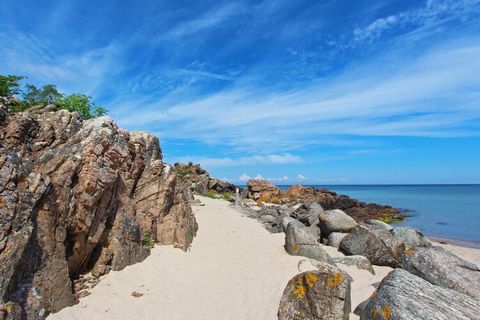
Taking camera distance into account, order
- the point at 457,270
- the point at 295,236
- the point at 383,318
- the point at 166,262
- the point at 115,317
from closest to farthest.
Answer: the point at 383,318, the point at 115,317, the point at 457,270, the point at 166,262, the point at 295,236

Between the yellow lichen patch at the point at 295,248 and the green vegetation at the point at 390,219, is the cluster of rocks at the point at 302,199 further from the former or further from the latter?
the yellow lichen patch at the point at 295,248

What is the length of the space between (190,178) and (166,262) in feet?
118

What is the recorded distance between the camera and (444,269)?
31.6 ft

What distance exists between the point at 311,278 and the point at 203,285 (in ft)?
14.4

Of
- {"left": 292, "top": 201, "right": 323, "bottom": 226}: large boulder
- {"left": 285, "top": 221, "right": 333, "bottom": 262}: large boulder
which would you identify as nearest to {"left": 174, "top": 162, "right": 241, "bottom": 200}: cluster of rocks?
{"left": 292, "top": 201, "right": 323, "bottom": 226}: large boulder

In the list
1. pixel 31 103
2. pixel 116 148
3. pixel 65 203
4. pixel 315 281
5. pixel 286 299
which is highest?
pixel 31 103

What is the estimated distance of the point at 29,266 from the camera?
292 inches

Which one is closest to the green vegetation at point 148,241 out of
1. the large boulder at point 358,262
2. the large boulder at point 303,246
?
the large boulder at point 303,246

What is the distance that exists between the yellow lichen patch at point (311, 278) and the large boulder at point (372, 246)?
6.78 metres

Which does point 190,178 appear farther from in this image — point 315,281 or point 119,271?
point 315,281

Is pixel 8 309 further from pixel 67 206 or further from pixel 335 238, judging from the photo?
pixel 335 238

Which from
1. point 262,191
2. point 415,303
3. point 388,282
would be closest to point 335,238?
point 388,282

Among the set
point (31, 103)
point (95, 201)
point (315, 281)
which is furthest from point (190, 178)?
point (315, 281)

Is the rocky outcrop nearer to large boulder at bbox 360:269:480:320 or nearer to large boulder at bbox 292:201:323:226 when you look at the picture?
large boulder at bbox 292:201:323:226
